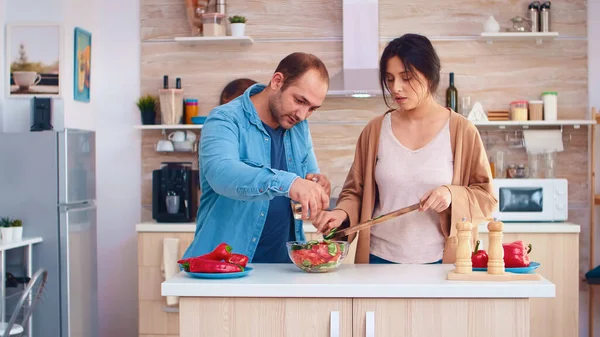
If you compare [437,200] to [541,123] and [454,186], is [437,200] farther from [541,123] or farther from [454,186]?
[541,123]

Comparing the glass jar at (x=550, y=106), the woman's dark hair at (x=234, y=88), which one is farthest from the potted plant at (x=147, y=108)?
the glass jar at (x=550, y=106)

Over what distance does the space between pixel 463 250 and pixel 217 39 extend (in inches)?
131

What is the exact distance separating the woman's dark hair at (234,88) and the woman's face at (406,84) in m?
2.82

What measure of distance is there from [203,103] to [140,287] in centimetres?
131

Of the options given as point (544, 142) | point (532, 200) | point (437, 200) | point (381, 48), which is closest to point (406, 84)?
point (437, 200)

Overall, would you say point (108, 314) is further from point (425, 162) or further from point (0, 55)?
point (425, 162)

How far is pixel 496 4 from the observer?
515 cm

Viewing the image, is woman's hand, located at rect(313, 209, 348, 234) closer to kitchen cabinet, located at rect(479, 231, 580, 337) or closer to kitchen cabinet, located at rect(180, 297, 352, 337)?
kitchen cabinet, located at rect(180, 297, 352, 337)

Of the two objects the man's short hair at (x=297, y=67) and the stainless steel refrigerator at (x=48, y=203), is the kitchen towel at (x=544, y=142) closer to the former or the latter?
the stainless steel refrigerator at (x=48, y=203)

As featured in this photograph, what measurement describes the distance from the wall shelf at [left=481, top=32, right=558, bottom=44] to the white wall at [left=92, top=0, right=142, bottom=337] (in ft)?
7.72

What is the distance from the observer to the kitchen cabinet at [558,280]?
180 inches

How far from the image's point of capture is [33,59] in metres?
4.80

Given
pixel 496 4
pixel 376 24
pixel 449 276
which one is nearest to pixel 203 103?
pixel 376 24

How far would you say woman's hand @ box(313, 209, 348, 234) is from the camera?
2.45 m
